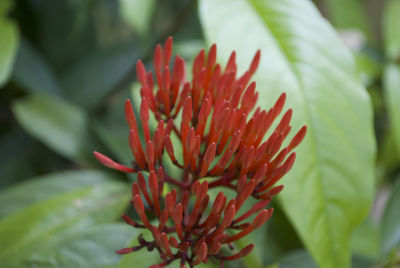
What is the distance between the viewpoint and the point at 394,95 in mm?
706

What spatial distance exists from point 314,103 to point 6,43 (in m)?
0.38

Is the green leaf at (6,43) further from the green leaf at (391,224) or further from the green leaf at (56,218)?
the green leaf at (391,224)

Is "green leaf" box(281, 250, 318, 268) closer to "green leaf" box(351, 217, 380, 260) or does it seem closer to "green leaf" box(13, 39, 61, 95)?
"green leaf" box(351, 217, 380, 260)

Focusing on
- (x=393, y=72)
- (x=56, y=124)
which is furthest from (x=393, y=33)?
(x=56, y=124)

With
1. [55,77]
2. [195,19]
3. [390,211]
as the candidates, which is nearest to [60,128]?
[55,77]

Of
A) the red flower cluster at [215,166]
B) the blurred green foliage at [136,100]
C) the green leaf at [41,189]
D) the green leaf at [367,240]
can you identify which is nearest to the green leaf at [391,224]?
the blurred green foliage at [136,100]

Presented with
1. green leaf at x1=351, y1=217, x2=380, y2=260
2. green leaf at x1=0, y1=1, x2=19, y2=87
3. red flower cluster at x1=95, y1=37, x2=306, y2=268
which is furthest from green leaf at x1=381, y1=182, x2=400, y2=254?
green leaf at x1=0, y1=1, x2=19, y2=87

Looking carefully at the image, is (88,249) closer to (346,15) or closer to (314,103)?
(314,103)

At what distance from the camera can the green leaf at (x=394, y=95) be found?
664 millimetres

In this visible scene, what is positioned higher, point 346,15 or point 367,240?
point 346,15

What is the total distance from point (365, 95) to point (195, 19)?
1.53 feet

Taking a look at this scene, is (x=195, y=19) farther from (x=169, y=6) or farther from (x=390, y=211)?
(x=390, y=211)

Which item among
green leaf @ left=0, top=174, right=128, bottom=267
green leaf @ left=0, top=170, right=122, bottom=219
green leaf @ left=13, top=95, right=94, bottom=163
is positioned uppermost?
green leaf @ left=13, top=95, right=94, bottom=163

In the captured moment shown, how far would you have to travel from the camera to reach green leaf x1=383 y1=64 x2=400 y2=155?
0.66 metres
